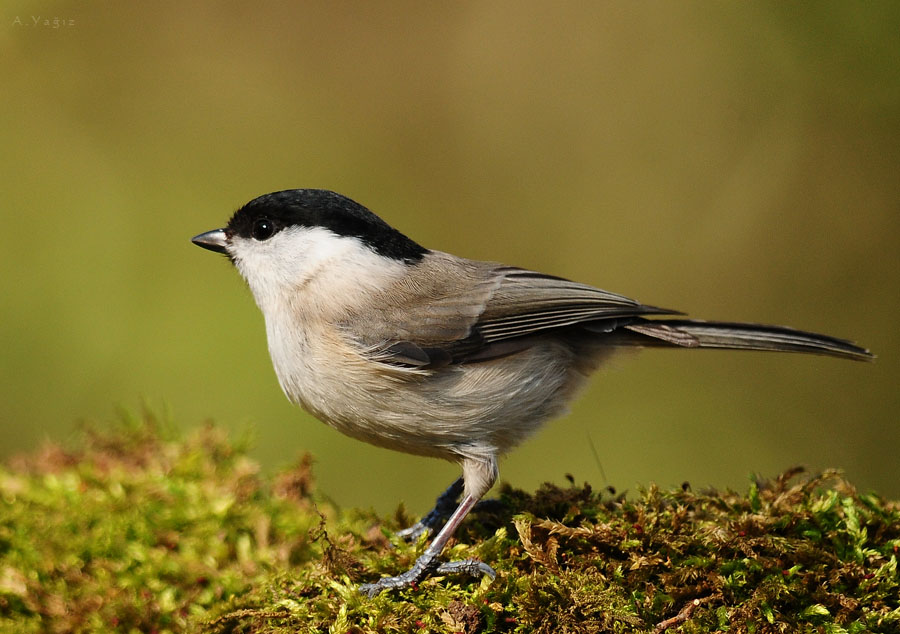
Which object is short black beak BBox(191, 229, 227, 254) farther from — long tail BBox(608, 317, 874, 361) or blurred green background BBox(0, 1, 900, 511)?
blurred green background BBox(0, 1, 900, 511)

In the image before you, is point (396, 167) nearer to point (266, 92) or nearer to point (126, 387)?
point (266, 92)

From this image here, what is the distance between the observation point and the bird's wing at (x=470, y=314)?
8.29ft

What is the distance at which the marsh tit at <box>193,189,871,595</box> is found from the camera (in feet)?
8.03

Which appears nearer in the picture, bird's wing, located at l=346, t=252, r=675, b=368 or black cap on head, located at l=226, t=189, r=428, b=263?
bird's wing, located at l=346, t=252, r=675, b=368

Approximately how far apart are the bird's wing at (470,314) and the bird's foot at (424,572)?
647 millimetres

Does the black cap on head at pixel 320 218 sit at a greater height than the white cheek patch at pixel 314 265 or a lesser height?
greater

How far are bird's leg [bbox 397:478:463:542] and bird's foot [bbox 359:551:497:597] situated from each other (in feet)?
1.06

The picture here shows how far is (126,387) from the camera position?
5.10 meters

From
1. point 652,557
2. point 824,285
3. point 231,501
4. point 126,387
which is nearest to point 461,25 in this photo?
point 824,285

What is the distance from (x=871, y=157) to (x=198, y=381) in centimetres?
500

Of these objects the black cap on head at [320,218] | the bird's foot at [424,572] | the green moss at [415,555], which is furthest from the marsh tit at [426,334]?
the green moss at [415,555]

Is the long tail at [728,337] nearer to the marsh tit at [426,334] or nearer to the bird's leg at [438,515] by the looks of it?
the marsh tit at [426,334]

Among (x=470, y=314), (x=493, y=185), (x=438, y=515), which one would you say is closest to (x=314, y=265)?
(x=470, y=314)

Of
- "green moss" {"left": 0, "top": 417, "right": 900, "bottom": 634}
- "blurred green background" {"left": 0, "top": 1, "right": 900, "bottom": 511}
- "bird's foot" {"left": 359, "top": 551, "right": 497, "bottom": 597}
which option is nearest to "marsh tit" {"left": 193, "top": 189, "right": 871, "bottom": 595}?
"bird's foot" {"left": 359, "top": 551, "right": 497, "bottom": 597}
